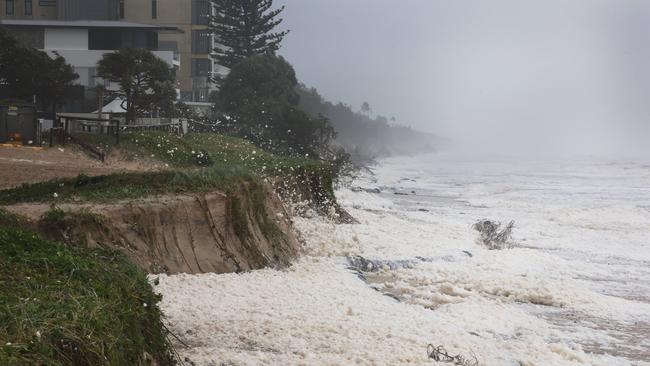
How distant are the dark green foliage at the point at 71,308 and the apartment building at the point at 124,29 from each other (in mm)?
46592

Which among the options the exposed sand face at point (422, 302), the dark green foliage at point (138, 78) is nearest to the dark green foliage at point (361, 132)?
the dark green foliage at point (138, 78)

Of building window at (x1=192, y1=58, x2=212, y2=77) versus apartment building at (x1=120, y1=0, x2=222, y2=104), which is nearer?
apartment building at (x1=120, y1=0, x2=222, y2=104)

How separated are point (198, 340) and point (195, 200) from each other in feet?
18.6

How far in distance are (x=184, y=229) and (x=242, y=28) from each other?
5677cm

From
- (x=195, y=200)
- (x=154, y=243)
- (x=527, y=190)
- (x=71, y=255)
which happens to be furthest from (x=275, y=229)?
(x=527, y=190)

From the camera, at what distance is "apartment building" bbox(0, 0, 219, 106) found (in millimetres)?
54344

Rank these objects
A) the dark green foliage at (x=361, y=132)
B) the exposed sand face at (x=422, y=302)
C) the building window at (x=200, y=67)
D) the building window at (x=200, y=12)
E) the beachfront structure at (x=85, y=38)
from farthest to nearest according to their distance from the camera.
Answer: the dark green foliage at (x=361, y=132), the building window at (x=200, y=67), the building window at (x=200, y=12), the beachfront structure at (x=85, y=38), the exposed sand face at (x=422, y=302)

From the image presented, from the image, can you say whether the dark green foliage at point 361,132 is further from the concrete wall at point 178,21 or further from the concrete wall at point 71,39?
the concrete wall at point 71,39

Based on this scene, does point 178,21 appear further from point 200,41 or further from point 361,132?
point 361,132

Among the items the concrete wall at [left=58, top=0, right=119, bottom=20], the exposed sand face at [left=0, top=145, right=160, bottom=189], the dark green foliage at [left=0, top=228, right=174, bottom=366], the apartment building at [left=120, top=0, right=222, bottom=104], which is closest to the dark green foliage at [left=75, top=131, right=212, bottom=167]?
the exposed sand face at [left=0, top=145, right=160, bottom=189]

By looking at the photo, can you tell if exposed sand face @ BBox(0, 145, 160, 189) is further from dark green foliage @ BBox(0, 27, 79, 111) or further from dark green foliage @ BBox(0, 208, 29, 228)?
dark green foliage @ BBox(0, 27, 79, 111)

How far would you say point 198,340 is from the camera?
993 centimetres

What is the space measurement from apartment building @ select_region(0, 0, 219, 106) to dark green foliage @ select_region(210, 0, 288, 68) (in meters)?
2.18

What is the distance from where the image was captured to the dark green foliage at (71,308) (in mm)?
6133
